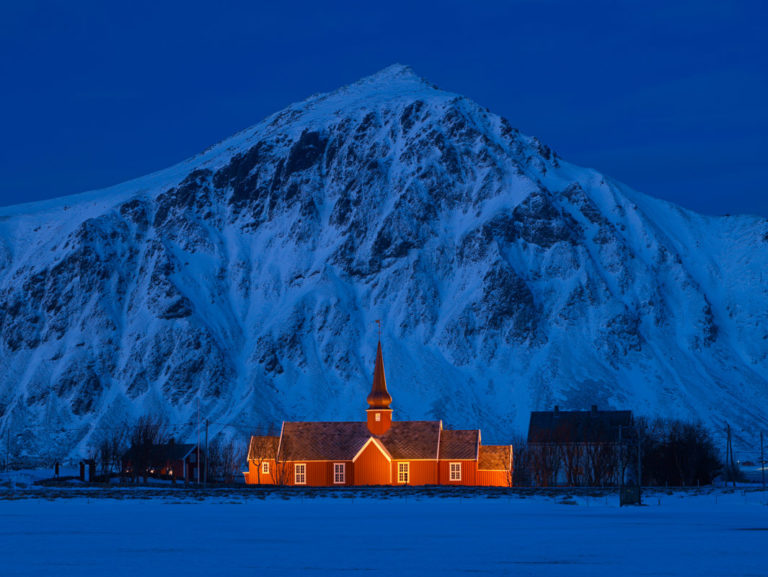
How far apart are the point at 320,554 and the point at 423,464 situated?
79591 millimetres

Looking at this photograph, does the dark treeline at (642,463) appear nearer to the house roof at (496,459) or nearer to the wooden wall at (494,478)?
the house roof at (496,459)

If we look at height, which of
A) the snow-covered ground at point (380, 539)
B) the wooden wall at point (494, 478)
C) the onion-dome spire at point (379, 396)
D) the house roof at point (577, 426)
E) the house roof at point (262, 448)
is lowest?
the wooden wall at point (494, 478)

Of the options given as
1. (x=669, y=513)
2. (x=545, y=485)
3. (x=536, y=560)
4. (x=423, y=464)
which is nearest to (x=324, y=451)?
(x=423, y=464)

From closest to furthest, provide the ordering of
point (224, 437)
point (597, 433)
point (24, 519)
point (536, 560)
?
point (536, 560) → point (24, 519) → point (597, 433) → point (224, 437)

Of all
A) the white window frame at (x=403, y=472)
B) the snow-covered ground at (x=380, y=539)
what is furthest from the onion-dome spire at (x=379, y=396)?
the snow-covered ground at (x=380, y=539)

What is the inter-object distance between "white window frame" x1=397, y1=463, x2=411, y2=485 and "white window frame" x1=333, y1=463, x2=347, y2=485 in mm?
5144

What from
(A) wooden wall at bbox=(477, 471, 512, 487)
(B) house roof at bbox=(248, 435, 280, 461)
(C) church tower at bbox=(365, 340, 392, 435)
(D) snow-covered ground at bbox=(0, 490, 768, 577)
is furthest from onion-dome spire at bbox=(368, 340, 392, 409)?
(D) snow-covered ground at bbox=(0, 490, 768, 577)

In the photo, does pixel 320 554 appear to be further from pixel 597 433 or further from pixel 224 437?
pixel 224 437

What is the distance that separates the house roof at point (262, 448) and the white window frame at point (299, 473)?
2643 mm

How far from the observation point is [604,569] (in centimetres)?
3375

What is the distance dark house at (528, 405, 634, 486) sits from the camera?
118 metres

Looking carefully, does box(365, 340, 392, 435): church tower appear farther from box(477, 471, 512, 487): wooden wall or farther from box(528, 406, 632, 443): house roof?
box(528, 406, 632, 443): house roof

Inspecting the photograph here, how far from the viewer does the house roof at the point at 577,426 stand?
129 metres

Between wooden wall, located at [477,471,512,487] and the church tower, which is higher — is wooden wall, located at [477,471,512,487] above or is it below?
below
